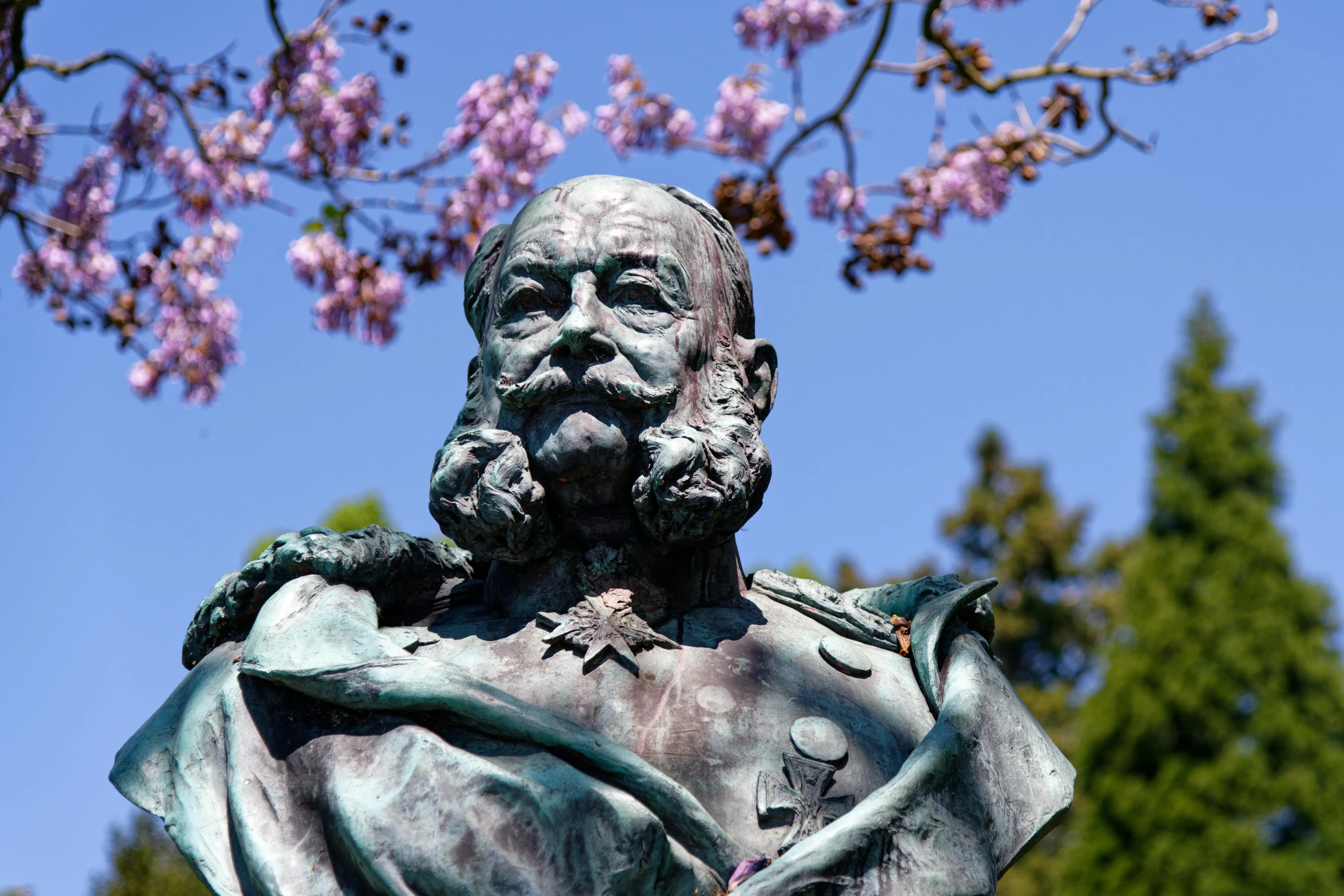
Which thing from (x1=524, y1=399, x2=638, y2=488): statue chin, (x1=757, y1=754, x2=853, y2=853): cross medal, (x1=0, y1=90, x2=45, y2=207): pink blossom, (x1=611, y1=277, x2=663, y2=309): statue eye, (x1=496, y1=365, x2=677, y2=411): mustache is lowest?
(x1=757, y1=754, x2=853, y2=853): cross medal

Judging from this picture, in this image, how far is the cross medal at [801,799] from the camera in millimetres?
3309

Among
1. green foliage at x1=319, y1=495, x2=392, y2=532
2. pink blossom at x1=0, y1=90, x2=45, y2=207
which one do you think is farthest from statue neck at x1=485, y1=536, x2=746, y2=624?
pink blossom at x1=0, y1=90, x2=45, y2=207

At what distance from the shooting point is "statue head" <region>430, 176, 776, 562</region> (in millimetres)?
3562

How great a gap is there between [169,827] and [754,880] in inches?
45.0

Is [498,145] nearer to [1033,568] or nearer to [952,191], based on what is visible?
[952,191]

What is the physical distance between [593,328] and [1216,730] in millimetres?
16115

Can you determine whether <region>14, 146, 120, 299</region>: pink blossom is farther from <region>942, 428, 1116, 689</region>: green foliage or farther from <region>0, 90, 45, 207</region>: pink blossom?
<region>942, 428, 1116, 689</region>: green foliage

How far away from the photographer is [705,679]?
356cm

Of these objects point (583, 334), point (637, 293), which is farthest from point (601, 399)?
point (637, 293)

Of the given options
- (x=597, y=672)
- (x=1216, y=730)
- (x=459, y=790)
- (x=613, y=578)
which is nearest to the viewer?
(x=459, y=790)

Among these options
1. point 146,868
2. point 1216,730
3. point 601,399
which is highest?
point 601,399

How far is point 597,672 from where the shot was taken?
3.54 m

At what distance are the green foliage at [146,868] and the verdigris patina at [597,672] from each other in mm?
5993

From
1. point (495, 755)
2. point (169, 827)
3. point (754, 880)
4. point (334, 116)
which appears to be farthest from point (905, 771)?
point (334, 116)
